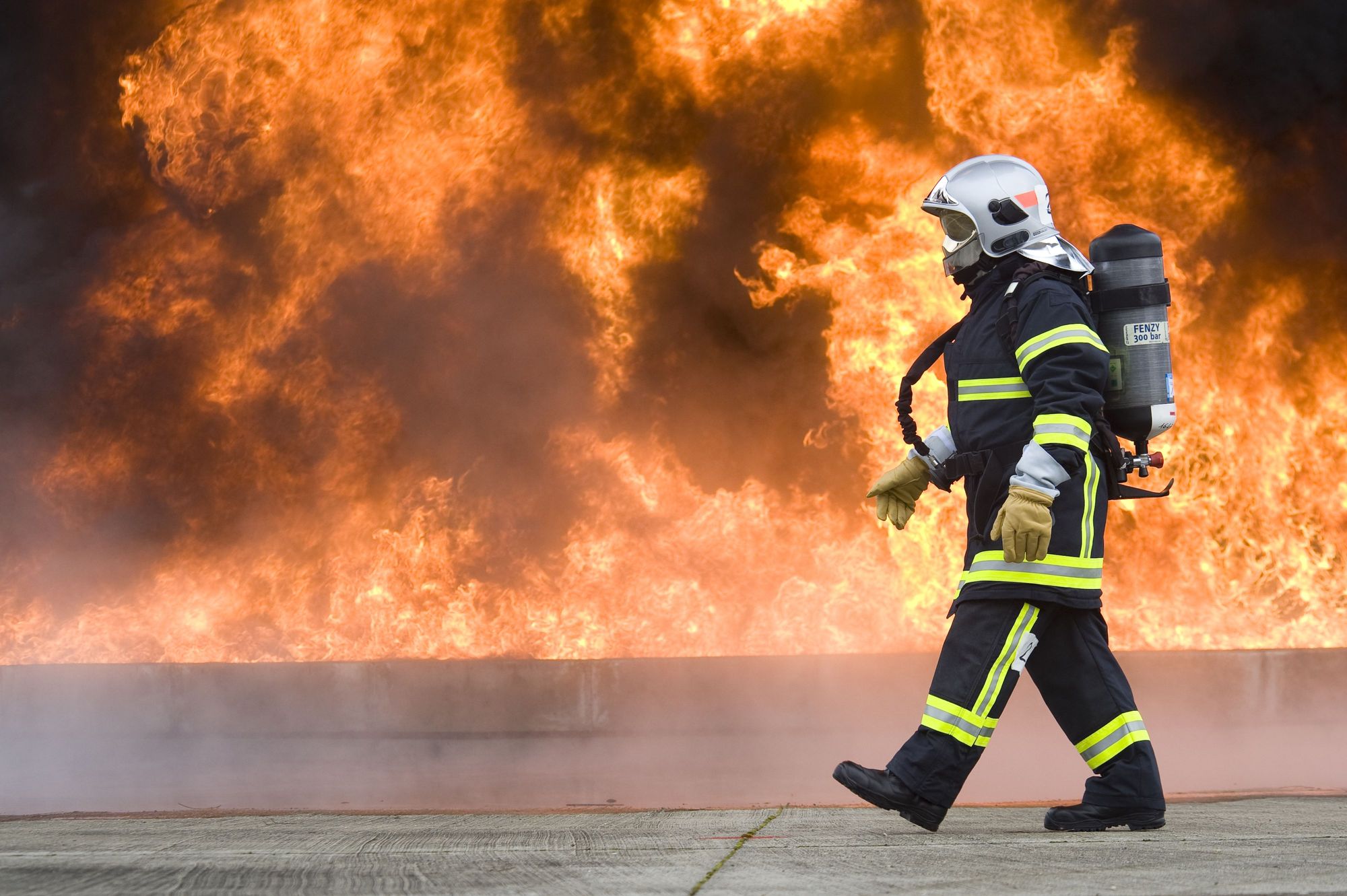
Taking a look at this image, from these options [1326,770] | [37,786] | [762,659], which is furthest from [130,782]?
[1326,770]

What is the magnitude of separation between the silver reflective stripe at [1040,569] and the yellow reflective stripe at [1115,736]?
393 mm

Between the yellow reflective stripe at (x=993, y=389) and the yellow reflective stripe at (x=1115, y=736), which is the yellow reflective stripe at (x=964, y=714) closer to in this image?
the yellow reflective stripe at (x=1115, y=736)

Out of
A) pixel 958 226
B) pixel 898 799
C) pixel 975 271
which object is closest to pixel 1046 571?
pixel 898 799

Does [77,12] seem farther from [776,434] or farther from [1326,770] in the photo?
[1326,770]

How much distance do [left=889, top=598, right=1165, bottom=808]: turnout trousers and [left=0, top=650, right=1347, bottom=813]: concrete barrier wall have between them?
8.02ft

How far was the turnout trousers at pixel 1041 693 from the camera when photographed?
10.7ft

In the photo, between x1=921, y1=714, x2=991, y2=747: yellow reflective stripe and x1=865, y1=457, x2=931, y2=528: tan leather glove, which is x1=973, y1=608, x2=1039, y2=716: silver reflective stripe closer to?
x1=921, y1=714, x2=991, y2=747: yellow reflective stripe

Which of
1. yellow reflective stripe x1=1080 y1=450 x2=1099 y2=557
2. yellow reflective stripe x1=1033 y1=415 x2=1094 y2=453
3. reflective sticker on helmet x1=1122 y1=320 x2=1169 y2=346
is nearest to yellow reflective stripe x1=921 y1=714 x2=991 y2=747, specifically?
yellow reflective stripe x1=1080 y1=450 x2=1099 y2=557

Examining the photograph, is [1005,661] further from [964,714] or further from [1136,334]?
[1136,334]

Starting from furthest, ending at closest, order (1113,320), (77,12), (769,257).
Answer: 1. (77,12)
2. (769,257)
3. (1113,320)

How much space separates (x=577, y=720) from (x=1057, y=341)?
3927mm

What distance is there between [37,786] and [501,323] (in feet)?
12.8

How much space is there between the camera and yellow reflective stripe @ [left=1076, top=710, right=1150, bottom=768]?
3373 millimetres

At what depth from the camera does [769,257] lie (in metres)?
8.15
